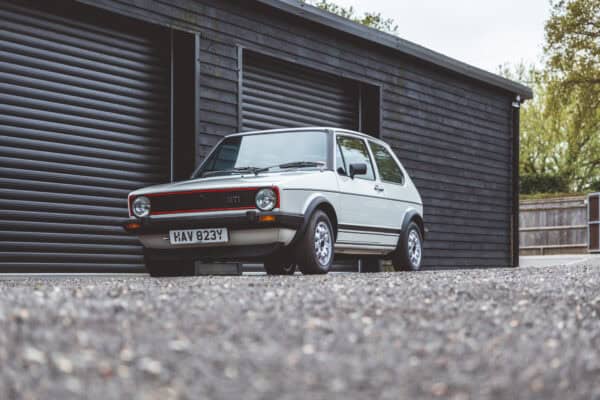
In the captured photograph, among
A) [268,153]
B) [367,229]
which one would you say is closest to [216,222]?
[268,153]

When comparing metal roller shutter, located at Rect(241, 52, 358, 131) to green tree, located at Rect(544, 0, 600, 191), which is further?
green tree, located at Rect(544, 0, 600, 191)

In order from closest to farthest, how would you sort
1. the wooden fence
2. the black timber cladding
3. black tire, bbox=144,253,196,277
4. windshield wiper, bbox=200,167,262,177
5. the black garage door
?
1. black tire, bbox=144,253,196,277
2. windshield wiper, bbox=200,167,262,177
3. the black garage door
4. the black timber cladding
5. the wooden fence

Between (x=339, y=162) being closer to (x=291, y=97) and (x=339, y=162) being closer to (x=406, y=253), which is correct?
(x=406, y=253)

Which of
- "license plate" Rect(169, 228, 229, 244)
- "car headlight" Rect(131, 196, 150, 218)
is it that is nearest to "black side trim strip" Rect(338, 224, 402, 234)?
"license plate" Rect(169, 228, 229, 244)

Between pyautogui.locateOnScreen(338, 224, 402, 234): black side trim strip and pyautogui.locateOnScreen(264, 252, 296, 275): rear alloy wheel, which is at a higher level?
pyautogui.locateOnScreen(338, 224, 402, 234): black side trim strip

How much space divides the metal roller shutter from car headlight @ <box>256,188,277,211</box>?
4.68 metres

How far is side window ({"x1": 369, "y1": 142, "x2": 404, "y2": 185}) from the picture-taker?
449 inches

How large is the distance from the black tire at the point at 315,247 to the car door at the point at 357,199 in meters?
0.33

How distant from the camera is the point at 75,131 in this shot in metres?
11.5

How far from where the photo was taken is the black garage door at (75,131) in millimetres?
10750

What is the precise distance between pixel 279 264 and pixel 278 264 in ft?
0.04

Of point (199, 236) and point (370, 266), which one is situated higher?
point (199, 236)

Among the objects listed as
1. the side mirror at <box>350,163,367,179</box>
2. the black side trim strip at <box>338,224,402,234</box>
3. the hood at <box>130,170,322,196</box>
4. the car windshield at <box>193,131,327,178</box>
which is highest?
the car windshield at <box>193,131,327,178</box>

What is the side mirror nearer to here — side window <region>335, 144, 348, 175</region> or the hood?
side window <region>335, 144, 348, 175</region>
